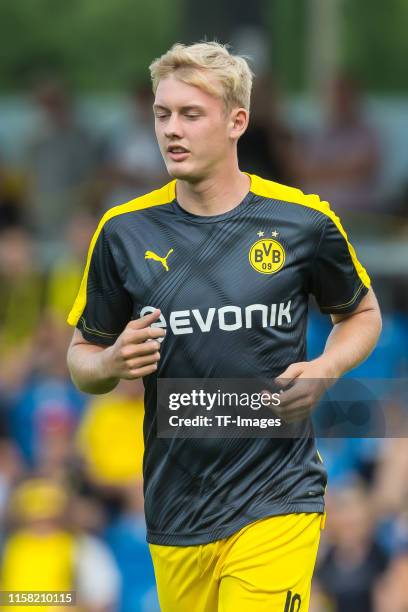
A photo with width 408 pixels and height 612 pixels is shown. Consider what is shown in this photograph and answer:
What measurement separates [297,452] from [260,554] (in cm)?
37

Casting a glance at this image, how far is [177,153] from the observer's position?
4.41 meters

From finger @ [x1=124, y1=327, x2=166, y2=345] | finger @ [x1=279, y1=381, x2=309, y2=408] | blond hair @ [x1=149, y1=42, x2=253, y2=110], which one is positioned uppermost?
blond hair @ [x1=149, y1=42, x2=253, y2=110]

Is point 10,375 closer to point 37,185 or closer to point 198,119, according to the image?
point 37,185

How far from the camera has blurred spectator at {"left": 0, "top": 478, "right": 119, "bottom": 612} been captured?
8391 mm

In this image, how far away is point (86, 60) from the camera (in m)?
20.4

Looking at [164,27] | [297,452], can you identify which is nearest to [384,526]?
[297,452]

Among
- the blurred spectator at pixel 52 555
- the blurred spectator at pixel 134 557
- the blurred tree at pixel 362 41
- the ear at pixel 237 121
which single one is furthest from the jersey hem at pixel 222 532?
the blurred tree at pixel 362 41

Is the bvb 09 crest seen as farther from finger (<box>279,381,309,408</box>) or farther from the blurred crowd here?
the blurred crowd

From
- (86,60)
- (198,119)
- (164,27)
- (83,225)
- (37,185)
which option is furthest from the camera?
(86,60)

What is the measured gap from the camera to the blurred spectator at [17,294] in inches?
430

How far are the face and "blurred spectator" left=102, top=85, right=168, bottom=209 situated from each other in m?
6.29

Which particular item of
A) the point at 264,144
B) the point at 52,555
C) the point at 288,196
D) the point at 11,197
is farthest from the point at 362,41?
the point at 288,196

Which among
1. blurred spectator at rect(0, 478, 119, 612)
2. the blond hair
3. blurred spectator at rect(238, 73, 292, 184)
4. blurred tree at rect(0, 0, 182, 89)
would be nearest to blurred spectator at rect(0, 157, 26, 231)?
blurred spectator at rect(238, 73, 292, 184)

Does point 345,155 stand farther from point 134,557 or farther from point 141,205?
point 141,205
